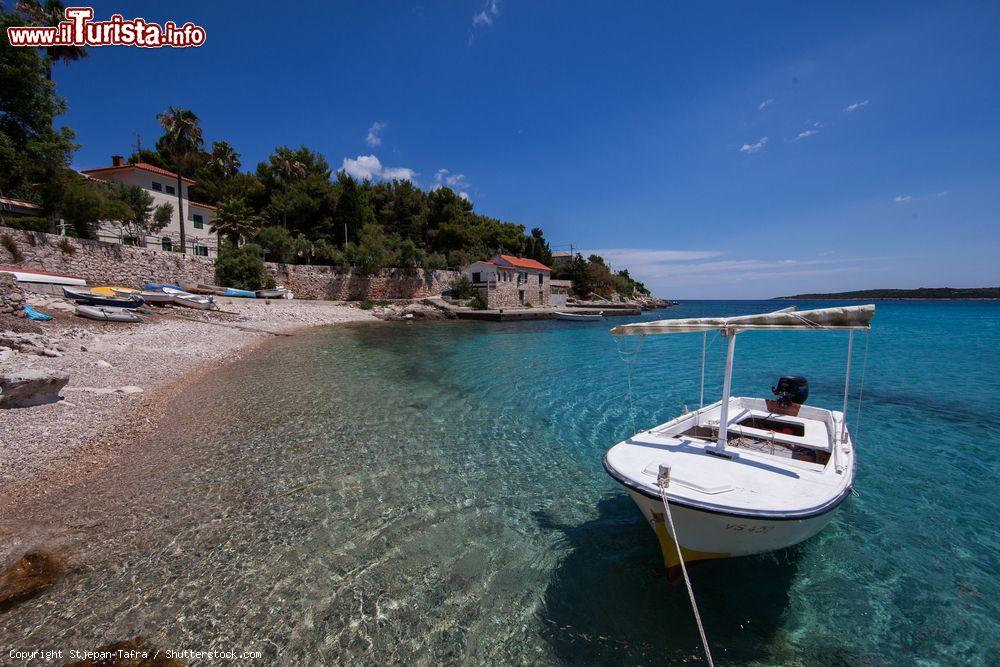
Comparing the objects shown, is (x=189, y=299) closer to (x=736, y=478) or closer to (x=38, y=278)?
(x=38, y=278)

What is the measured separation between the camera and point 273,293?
1340 inches

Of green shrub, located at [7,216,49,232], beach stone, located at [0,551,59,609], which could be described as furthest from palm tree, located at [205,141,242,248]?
beach stone, located at [0,551,59,609]

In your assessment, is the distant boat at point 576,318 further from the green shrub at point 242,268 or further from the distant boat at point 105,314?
the distant boat at point 105,314

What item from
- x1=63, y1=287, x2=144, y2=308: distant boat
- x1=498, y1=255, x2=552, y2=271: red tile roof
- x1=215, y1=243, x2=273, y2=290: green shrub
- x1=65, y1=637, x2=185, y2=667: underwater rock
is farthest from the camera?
x1=498, y1=255, x2=552, y2=271: red tile roof

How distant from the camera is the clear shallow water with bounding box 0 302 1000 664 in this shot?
395 cm

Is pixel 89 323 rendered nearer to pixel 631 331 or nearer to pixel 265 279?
pixel 265 279

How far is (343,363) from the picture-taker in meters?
17.1

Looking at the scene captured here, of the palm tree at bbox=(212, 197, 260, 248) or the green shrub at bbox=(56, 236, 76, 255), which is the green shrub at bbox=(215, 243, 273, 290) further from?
the green shrub at bbox=(56, 236, 76, 255)

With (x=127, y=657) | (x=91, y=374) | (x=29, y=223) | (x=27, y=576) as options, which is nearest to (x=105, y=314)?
(x=91, y=374)

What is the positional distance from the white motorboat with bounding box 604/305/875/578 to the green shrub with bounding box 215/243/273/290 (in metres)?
37.4

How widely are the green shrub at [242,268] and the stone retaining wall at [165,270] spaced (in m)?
0.85

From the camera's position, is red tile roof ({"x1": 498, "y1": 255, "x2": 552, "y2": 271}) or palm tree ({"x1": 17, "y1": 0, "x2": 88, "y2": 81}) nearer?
palm tree ({"x1": 17, "y1": 0, "x2": 88, "y2": 81})

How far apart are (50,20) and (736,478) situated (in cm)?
5077

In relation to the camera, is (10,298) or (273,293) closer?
(10,298)
